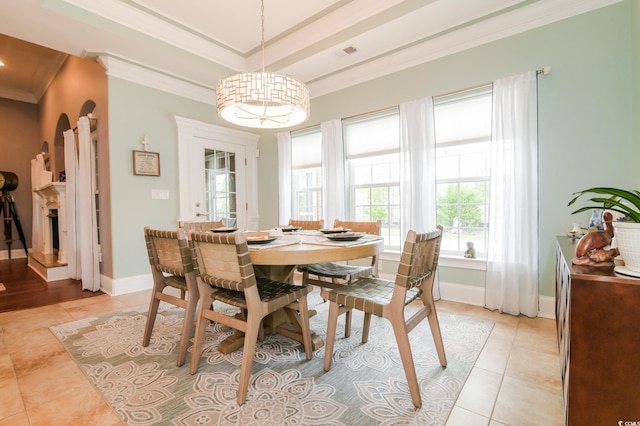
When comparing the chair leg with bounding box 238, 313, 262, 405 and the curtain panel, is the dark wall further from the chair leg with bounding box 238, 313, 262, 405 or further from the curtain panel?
the chair leg with bounding box 238, 313, 262, 405

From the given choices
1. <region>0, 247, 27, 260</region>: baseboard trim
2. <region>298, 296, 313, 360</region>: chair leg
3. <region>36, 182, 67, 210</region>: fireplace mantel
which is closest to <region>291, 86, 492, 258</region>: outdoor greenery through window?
<region>298, 296, 313, 360</region>: chair leg

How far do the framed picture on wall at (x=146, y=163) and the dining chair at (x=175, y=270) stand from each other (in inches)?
78.1

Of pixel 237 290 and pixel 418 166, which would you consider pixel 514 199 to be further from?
pixel 237 290

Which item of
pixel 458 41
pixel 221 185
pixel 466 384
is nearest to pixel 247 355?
pixel 466 384

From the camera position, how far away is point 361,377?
167 cm

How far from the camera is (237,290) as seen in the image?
150 centimetres

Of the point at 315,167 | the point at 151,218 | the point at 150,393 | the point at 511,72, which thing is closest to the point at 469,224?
the point at 511,72

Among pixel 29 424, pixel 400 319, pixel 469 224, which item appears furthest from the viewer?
pixel 469 224

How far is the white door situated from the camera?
4.03 meters

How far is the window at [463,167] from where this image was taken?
2.87 m

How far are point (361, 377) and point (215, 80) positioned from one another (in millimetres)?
3879

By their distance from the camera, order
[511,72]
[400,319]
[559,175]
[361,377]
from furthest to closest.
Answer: [511,72], [559,175], [361,377], [400,319]

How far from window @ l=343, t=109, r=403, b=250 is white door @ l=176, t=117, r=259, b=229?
1819 millimetres

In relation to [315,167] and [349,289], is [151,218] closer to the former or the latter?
[315,167]
